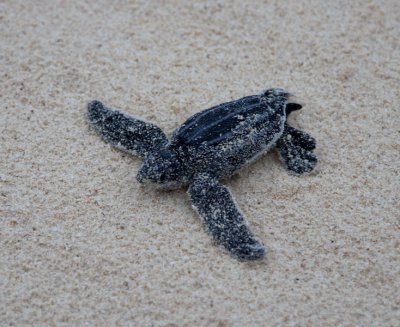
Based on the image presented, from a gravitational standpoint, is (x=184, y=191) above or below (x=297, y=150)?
below

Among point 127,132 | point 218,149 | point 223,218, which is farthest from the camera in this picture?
point 127,132

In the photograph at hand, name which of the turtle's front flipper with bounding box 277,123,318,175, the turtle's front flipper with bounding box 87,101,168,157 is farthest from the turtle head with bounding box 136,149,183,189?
the turtle's front flipper with bounding box 277,123,318,175

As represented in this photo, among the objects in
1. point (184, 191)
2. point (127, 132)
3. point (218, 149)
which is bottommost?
point (184, 191)

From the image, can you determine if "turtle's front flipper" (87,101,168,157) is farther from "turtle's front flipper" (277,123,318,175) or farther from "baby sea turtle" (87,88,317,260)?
"turtle's front flipper" (277,123,318,175)

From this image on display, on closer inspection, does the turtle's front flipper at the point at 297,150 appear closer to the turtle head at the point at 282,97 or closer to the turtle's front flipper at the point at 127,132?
the turtle head at the point at 282,97

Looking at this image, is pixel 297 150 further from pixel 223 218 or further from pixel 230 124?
pixel 223 218

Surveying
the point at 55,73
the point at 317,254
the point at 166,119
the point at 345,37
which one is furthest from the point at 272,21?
the point at 317,254

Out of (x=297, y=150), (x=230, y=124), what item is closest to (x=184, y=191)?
(x=230, y=124)

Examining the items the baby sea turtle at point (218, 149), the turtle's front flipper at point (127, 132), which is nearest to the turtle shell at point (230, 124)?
the baby sea turtle at point (218, 149)
